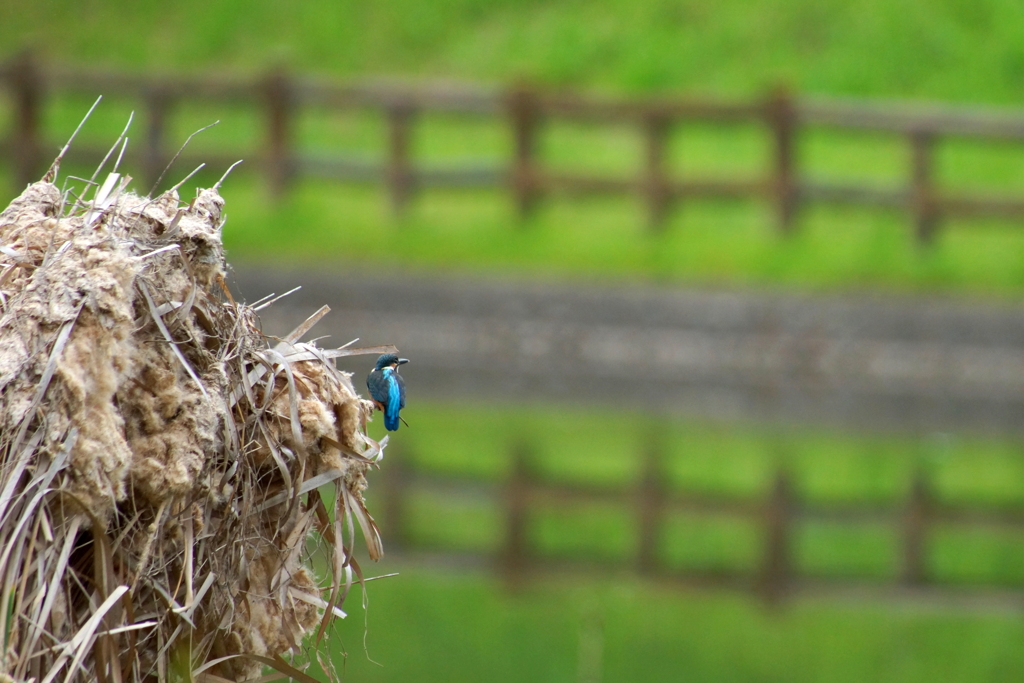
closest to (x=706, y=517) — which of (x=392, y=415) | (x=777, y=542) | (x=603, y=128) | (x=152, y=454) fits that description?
(x=777, y=542)

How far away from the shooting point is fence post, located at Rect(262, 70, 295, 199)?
706 inches

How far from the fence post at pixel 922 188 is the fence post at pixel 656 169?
2.52 m

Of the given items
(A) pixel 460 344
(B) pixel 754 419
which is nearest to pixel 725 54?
(A) pixel 460 344

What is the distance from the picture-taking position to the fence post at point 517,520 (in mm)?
8695

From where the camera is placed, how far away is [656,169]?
17219 mm

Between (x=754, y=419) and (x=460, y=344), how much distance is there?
3391mm

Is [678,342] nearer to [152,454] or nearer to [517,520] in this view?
[517,520]

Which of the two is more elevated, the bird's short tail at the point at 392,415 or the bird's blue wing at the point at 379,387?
the bird's blue wing at the point at 379,387

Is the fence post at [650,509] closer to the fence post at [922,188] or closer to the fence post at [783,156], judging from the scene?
the fence post at [783,156]

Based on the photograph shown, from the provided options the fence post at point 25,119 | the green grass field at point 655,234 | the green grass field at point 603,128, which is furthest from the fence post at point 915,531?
the fence post at point 25,119

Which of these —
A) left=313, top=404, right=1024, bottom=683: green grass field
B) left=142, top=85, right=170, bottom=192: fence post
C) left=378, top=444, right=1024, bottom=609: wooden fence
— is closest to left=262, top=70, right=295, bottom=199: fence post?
left=142, top=85, right=170, bottom=192: fence post

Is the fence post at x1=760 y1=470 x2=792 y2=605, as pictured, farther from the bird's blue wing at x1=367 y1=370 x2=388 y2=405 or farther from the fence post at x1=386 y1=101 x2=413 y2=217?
the fence post at x1=386 y1=101 x2=413 y2=217

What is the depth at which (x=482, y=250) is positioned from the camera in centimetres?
1703

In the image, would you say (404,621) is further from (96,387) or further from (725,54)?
(725,54)
